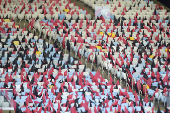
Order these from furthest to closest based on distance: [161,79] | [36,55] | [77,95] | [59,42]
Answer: [59,42]
[36,55]
[161,79]
[77,95]

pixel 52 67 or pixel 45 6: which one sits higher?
pixel 45 6

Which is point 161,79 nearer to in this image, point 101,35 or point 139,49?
point 139,49

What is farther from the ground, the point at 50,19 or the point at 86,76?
the point at 50,19

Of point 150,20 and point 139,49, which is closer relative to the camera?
point 139,49

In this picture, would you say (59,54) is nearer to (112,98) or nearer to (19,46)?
(19,46)

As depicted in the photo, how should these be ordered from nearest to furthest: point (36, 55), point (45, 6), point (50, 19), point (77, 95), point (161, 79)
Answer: point (77, 95)
point (161, 79)
point (36, 55)
point (50, 19)
point (45, 6)

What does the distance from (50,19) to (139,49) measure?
8.99 feet

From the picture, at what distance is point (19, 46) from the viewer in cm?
921

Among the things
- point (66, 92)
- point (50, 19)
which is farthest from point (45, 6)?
point (66, 92)

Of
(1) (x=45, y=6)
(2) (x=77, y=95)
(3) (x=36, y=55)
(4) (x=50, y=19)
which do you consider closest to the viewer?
(2) (x=77, y=95)

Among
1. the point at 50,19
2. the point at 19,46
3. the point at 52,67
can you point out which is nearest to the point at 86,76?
the point at 52,67

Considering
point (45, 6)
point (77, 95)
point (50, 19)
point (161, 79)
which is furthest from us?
point (45, 6)

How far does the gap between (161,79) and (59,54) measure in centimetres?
238

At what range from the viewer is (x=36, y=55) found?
29.0 feet
